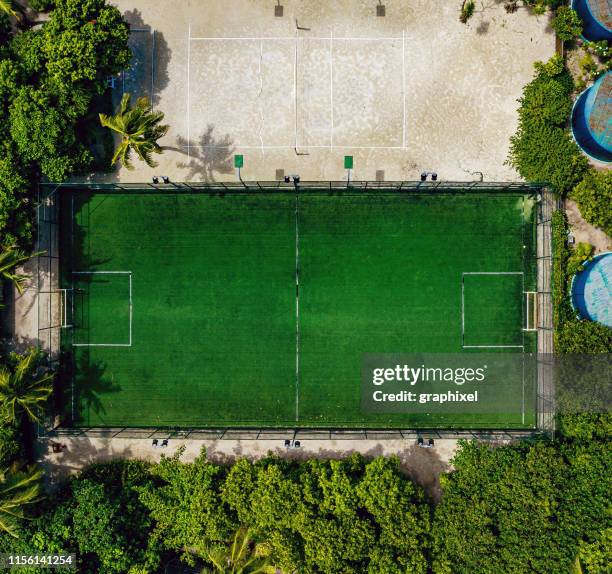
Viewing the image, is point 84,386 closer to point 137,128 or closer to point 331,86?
point 137,128

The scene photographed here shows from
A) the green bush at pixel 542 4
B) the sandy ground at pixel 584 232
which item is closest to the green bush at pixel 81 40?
the green bush at pixel 542 4

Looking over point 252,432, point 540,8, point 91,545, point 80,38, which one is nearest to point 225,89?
point 80,38

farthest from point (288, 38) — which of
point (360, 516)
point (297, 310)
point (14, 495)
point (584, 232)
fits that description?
point (14, 495)

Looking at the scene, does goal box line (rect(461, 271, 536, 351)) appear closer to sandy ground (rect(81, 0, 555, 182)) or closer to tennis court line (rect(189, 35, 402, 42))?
sandy ground (rect(81, 0, 555, 182))

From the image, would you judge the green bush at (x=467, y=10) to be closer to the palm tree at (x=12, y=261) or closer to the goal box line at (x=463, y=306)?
the goal box line at (x=463, y=306)

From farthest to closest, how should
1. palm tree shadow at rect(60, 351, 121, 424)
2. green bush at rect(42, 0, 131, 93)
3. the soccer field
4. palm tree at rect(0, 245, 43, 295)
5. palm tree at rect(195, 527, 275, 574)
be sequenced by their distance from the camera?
palm tree shadow at rect(60, 351, 121, 424)
the soccer field
palm tree at rect(0, 245, 43, 295)
palm tree at rect(195, 527, 275, 574)
green bush at rect(42, 0, 131, 93)

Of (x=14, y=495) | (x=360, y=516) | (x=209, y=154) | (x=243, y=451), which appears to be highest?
(x=209, y=154)

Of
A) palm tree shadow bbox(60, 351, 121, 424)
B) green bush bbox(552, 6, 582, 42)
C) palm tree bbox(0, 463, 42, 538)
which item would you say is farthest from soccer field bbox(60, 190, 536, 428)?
green bush bbox(552, 6, 582, 42)
